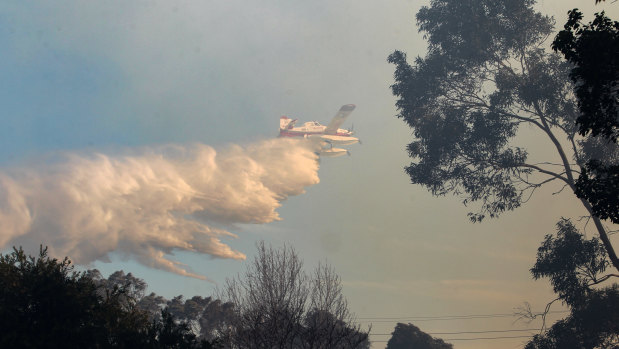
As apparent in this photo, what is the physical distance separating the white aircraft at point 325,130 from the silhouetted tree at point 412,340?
28.2 meters

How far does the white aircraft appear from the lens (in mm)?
75688

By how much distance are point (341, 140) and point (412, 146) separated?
36757mm

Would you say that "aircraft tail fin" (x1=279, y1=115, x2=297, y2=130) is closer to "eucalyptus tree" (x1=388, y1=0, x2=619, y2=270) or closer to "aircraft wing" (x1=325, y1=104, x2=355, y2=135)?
"aircraft wing" (x1=325, y1=104, x2=355, y2=135)

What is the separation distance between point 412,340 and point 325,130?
32146mm

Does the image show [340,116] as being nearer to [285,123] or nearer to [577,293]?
[285,123]

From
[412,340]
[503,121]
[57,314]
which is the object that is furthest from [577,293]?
[412,340]

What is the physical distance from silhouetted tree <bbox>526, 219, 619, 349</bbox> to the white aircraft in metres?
41.6

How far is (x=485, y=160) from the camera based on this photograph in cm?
3828

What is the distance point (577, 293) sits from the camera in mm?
34438

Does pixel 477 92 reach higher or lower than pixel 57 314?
higher

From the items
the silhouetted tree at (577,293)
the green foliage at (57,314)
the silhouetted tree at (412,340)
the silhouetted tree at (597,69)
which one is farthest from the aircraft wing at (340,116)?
the silhouetted tree at (597,69)

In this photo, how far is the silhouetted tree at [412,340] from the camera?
75.6 metres

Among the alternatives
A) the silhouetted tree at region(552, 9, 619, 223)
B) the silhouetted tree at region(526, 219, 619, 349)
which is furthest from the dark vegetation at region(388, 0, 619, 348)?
the silhouetted tree at region(552, 9, 619, 223)

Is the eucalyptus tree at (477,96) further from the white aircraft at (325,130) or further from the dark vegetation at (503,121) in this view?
the white aircraft at (325,130)
